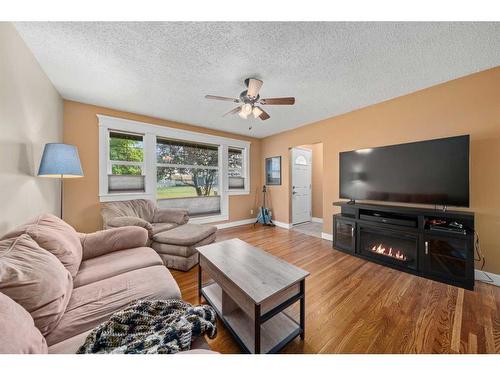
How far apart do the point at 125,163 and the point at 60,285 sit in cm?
279

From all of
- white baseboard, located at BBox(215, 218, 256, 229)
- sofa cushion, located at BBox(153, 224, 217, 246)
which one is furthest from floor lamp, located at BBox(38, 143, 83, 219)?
white baseboard, located at BBox(215, 218, 256, 229)

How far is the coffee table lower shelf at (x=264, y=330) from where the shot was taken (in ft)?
3.96

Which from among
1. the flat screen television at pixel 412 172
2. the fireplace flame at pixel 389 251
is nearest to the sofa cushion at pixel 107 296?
the fireplace flame at pixel 389 251

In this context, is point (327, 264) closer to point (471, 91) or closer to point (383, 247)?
point (383, 247)

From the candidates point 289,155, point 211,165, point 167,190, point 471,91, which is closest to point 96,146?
point 167,190

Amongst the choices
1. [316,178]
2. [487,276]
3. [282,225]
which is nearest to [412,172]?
[487,276]

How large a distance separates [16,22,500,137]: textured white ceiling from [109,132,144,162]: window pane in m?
0.68

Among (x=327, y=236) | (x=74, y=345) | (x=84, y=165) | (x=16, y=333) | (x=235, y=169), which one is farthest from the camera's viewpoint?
(x=235, y=169)

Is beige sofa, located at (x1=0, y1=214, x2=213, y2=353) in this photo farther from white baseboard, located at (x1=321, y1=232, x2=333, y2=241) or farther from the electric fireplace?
white baseboard, located at (x1=321, y1=232, x2=333, y2=241)

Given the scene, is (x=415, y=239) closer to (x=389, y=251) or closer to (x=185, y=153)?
(x=389, y=251)

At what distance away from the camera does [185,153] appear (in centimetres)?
402

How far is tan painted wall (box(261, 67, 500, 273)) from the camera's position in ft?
6.54

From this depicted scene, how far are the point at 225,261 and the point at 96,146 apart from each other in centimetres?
309

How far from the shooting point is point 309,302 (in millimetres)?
1739
